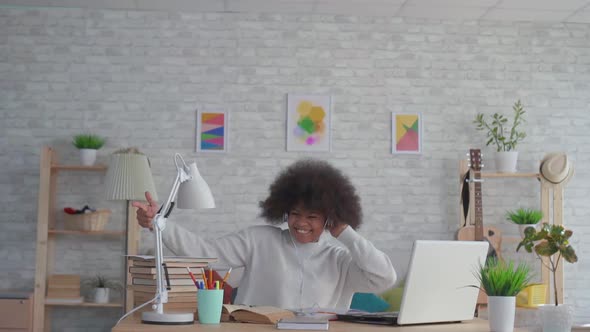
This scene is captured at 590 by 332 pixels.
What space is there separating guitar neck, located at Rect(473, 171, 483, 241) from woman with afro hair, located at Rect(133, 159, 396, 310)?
258 cm

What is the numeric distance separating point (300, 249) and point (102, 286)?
275 centimetres

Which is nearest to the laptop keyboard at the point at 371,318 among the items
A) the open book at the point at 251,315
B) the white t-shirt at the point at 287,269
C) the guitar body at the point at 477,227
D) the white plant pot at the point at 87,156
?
the open book at the point at 251,315

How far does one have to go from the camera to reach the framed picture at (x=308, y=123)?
5.72m

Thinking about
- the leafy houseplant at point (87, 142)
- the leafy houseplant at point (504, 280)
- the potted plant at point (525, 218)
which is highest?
the leafy houseplant at point (87, 142)

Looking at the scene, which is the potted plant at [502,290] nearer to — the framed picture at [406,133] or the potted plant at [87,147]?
the framed picture at [406,133]

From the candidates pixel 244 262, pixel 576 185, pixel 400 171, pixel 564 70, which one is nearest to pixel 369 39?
pixel 400 171

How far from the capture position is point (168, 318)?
2055 millimetres

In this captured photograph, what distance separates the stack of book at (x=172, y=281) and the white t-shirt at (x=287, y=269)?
48cm

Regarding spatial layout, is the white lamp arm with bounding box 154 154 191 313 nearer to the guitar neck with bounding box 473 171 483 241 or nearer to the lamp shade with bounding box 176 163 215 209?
the lamp shade with bounding box 176 163 215 209

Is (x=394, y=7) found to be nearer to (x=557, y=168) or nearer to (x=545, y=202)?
(x=557, y=168)

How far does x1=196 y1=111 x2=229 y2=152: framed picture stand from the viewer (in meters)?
5.70

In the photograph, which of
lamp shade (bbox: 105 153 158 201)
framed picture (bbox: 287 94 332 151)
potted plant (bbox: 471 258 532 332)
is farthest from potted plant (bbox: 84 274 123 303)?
potted plant (bbox: 471 258 532 332)

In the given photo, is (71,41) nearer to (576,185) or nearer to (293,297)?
(293,297)

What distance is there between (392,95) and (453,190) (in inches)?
33.2
